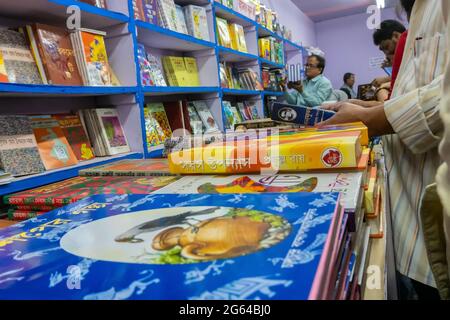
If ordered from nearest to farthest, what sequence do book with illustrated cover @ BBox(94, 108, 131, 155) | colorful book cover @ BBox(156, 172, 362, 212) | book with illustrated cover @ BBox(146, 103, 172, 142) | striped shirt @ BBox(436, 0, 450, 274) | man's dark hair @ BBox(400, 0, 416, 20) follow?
striped shirt @ BBox(436, 0, 450, 274)
colorful book cover @ BBox(156, 172, 362, 212)
man's dark hair @ BBox(400, 0, 416, 20)
book with illustrated cover @ BBox(94, 108, 131, 155)
book with illustrated cover @ BBox(146, 103, 172, 142)

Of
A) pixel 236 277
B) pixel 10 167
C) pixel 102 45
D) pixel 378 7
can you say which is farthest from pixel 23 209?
pixel 378 7

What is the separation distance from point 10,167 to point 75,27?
69cm

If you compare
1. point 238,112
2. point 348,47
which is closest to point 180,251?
point 238,112

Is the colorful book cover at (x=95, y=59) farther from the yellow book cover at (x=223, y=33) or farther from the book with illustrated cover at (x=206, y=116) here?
the yellow book cover at (x=223, y=33)

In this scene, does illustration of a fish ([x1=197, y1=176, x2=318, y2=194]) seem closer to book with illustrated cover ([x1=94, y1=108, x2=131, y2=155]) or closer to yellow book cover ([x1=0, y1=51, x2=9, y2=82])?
yellow book cover ([x1=0, y1=51, x2=9, y2=82])

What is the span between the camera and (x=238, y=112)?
128 inches

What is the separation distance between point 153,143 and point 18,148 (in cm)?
89

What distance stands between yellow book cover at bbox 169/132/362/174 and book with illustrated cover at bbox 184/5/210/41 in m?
1.75

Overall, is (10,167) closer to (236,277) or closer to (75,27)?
(75,27)

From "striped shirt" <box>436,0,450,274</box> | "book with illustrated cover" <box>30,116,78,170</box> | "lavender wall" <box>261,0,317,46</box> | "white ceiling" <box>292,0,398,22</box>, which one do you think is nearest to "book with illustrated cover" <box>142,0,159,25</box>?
"book with illustrated cover" <box>30,116,78,170</box>

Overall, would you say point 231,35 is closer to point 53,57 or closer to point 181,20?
point 181,20

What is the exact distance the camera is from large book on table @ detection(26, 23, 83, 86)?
1.35 metres

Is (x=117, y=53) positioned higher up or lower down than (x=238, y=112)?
higher up

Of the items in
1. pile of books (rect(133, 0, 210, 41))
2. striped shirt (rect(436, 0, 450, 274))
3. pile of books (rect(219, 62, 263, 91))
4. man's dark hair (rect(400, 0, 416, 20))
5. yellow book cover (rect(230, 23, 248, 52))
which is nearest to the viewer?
striped shirt (rect(436, 0, 450, 274))
